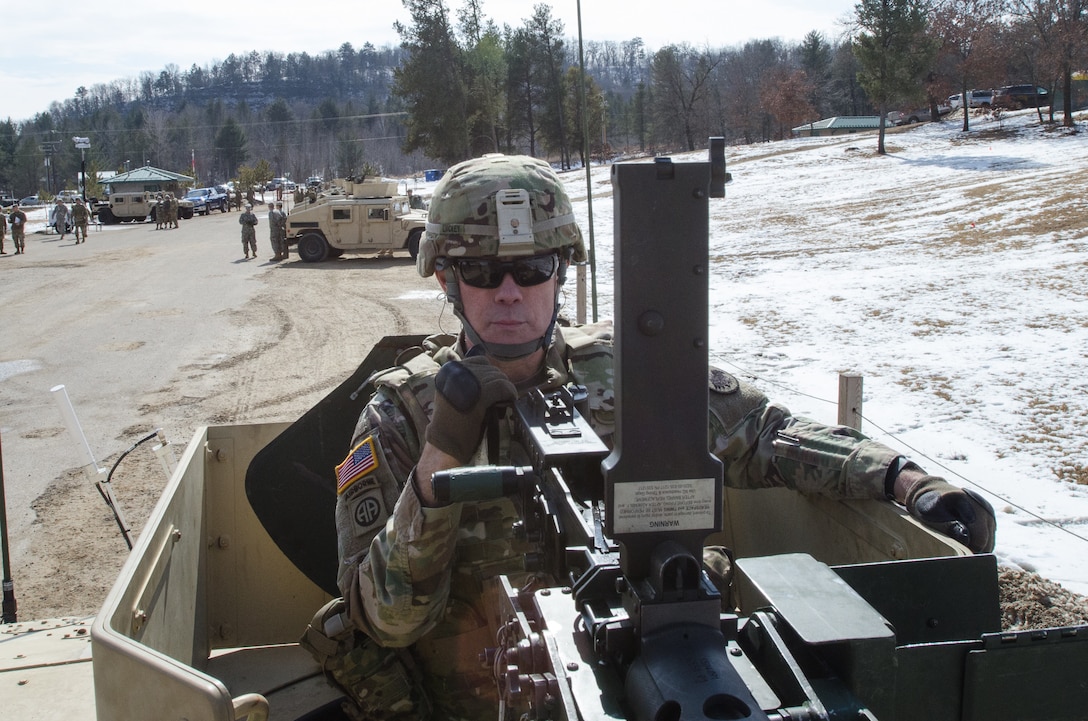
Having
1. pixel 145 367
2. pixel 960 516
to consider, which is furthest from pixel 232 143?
pixel 960 516

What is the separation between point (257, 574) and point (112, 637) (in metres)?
1.96

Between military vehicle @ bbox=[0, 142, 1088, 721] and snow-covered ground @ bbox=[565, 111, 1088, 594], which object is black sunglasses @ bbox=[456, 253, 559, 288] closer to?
military vehicle @ bbox=[0, 142, 1088, 721]

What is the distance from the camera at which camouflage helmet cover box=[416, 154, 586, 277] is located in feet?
8.84

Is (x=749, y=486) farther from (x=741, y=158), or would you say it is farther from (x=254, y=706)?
(x=741, y=158)

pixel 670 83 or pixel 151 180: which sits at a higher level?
pixel 670 83

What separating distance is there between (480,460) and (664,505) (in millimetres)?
1157

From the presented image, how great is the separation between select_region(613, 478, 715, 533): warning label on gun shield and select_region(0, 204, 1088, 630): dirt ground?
353 centimetres

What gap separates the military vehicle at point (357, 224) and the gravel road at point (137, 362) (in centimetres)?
53

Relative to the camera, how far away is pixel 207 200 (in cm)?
5097

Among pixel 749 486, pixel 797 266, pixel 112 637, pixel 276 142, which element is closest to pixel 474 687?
pixel 749 486

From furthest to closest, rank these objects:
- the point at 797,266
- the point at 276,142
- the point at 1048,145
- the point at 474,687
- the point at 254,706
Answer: the point at 276,142 < the point at 1048,145 < the point at 797,266 < the point at 474,687 < the point at 254,706

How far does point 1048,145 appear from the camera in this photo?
105 feet

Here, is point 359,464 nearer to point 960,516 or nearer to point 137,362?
point 960,516

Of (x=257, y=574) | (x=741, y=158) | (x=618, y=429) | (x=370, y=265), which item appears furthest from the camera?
(x=741, y=158)
